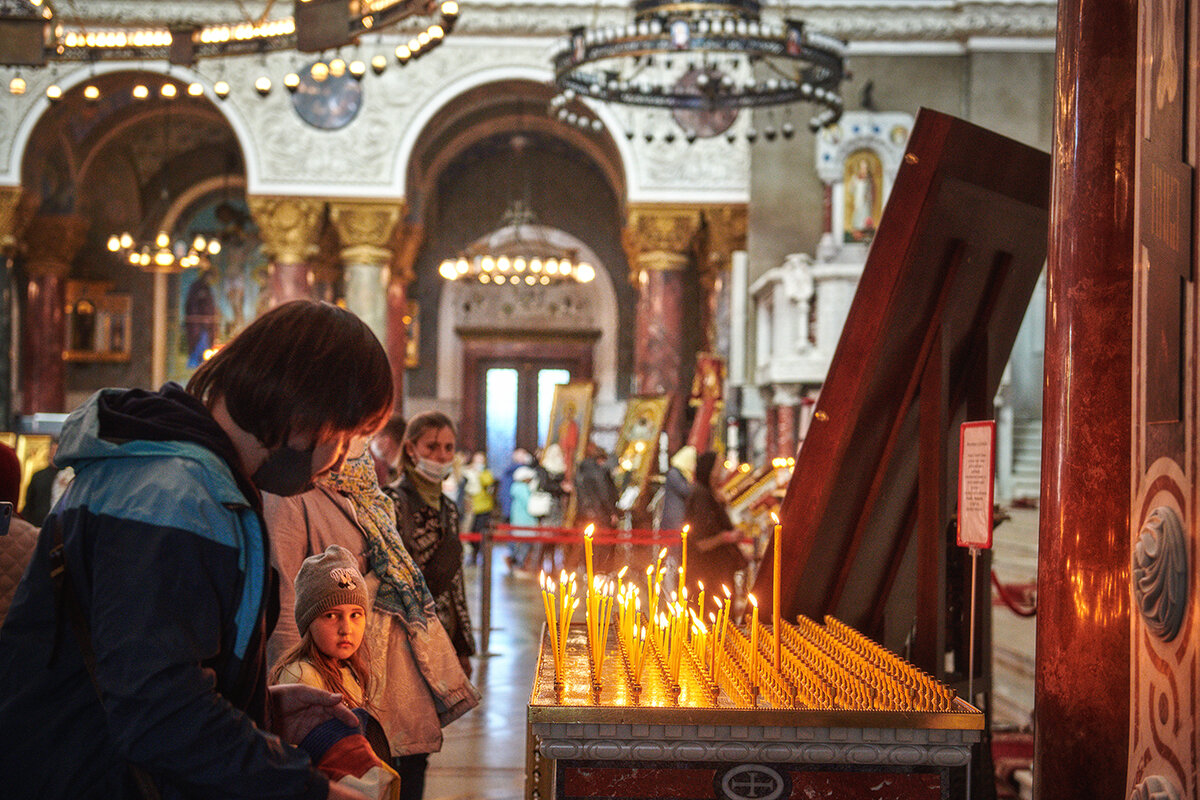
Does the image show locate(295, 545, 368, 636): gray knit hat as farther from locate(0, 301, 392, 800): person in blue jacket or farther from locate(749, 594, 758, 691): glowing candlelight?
locate(0, 301, 392, 800): person in blue jacket

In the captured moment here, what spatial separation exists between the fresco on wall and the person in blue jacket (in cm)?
2309

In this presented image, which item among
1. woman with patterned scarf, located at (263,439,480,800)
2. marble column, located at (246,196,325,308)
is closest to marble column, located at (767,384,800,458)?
marble column, located at (246,196,325,308)

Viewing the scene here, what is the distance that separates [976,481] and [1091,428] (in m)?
0.50

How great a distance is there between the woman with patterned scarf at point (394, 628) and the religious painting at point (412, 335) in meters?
20.8

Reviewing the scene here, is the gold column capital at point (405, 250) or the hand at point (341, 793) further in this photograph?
the gold column capital at point (405, 250)

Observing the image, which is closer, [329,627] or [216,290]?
[329,627]

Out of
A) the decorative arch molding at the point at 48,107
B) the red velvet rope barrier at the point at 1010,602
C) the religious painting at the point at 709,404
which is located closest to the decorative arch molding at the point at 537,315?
the decorative arch molding at the point at 48,107

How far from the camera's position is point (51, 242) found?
67.7 feet

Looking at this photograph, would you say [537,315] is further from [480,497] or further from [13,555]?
[13,555]

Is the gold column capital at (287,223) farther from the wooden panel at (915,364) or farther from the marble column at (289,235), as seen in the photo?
the wooden panel at (915,364)

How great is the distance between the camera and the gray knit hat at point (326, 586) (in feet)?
9.46

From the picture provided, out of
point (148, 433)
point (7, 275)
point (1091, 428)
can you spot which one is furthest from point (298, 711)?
point (7, 275)

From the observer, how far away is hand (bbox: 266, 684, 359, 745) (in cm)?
191

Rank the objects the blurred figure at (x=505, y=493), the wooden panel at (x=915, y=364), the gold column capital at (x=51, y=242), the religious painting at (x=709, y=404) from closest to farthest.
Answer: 1. the wooden panel at (x=915, y=364)
2. the religious painting at (x=709, y=404)
3. the gold column capital at (x=51, y=242)
4. the blurred figure at (x=505, y=493)
